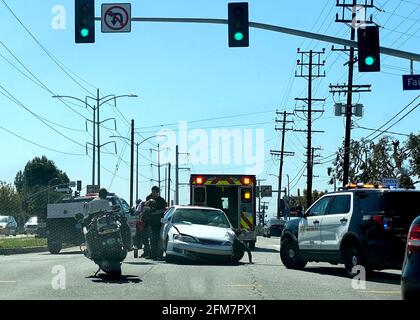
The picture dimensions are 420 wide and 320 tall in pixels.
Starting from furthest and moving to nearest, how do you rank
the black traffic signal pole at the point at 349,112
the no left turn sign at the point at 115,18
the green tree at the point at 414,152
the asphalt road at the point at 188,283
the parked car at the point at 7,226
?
the parked car at the point at 7,226 < the green tree at the point at 414,152 < the black traffic signal pole at the point at 349,112 < the no left turn sign at the point at 115,18 < the asphalt road at the point at 188,283

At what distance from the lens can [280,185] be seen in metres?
73.2

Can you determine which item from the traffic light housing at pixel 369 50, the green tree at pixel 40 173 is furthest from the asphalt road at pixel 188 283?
the green tree at pixel 40 173

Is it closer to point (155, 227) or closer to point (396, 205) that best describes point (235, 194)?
point (155, 227)

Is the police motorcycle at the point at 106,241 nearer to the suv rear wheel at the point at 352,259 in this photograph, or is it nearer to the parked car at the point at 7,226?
the suv rear wheel at the point at 352,259

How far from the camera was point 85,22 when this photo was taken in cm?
1659

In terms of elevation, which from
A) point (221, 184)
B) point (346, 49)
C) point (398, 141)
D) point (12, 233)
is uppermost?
point (346, 49)

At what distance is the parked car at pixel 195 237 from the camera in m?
16.2

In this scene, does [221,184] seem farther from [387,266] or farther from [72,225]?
[387,266]

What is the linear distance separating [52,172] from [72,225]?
3449 inches

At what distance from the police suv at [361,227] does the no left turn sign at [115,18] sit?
21.6 ft

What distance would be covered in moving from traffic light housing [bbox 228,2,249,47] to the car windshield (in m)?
4.52

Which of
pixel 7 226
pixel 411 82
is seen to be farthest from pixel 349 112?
pixel 7 226

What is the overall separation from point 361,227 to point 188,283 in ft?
13.0
